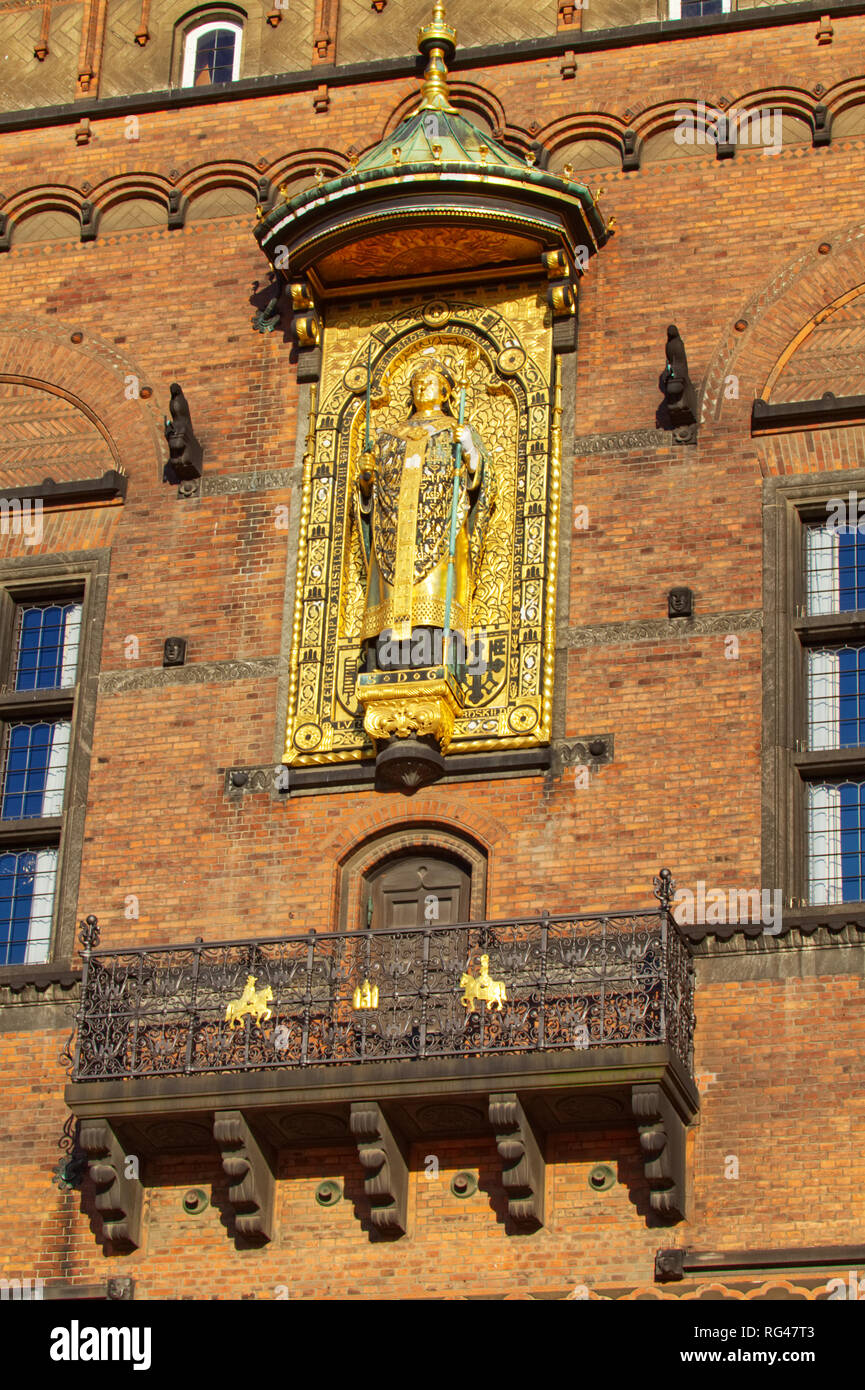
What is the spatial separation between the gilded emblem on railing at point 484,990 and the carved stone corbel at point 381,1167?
96cm

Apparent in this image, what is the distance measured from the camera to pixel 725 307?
23.0 meters

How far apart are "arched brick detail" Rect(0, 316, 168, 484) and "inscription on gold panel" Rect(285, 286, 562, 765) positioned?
4.87ft

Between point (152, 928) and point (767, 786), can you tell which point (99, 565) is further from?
point (767, 786)

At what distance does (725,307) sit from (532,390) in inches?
64.8

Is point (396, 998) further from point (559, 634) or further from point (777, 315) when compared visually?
point (777, 315)

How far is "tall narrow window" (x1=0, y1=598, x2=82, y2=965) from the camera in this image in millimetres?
22484

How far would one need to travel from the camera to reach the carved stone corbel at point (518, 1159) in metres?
19.5

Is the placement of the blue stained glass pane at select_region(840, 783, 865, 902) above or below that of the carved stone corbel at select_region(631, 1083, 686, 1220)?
above

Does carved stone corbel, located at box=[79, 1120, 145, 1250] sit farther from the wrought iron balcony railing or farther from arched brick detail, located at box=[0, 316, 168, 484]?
arched brick detail, located at box=[0, 316, 168, 484]

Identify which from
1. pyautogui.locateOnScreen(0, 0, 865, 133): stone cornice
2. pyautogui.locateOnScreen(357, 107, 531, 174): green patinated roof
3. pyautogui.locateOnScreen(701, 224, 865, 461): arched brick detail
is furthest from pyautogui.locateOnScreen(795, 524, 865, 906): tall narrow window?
pyautogui.locateOnScreen(0, 0, 865, 133): stone cornice

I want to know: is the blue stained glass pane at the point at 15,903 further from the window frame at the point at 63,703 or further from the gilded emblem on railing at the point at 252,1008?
the gilded emblem on railing at the point at 252,1008

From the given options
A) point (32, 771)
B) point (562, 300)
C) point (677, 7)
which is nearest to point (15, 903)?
point (32, 771)

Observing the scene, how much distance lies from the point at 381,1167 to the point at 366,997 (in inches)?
45.4

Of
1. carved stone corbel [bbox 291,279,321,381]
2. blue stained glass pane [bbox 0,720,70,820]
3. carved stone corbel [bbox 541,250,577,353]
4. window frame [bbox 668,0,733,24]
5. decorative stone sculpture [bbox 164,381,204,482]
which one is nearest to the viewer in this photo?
blue stained glass pane [bbox 0,720,70,820]
